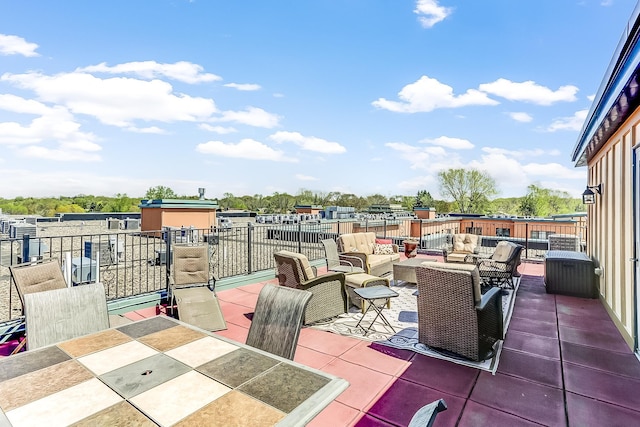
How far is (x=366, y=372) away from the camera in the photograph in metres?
2.99

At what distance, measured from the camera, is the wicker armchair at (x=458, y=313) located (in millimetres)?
3098

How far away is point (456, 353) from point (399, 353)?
22.1 inches

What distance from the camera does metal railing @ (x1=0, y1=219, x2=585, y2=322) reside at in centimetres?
542

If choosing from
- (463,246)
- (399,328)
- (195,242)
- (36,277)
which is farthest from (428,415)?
(463,246)

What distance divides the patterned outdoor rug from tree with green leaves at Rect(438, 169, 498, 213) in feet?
105

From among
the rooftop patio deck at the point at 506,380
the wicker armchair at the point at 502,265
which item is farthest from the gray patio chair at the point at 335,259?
the wicker armchair at the point at 502,265

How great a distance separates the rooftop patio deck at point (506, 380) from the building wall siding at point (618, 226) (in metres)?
0.40

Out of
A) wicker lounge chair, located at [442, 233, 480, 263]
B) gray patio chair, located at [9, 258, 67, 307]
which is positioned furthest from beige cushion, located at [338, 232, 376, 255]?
gray patio chair, located at [9, 258, 67, 307]

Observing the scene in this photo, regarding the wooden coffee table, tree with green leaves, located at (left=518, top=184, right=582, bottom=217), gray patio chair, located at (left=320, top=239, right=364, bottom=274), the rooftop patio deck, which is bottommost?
the rooftop patio deck

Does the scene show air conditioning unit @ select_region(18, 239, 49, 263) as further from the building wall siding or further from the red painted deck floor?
the building wall siding

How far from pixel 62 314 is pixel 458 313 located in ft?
10.8

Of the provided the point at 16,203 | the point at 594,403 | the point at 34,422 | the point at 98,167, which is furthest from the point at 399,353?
the point at 16,203

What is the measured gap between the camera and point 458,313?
318cm

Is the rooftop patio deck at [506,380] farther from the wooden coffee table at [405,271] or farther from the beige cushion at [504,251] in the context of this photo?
the wooden coffee table at [405,271]
